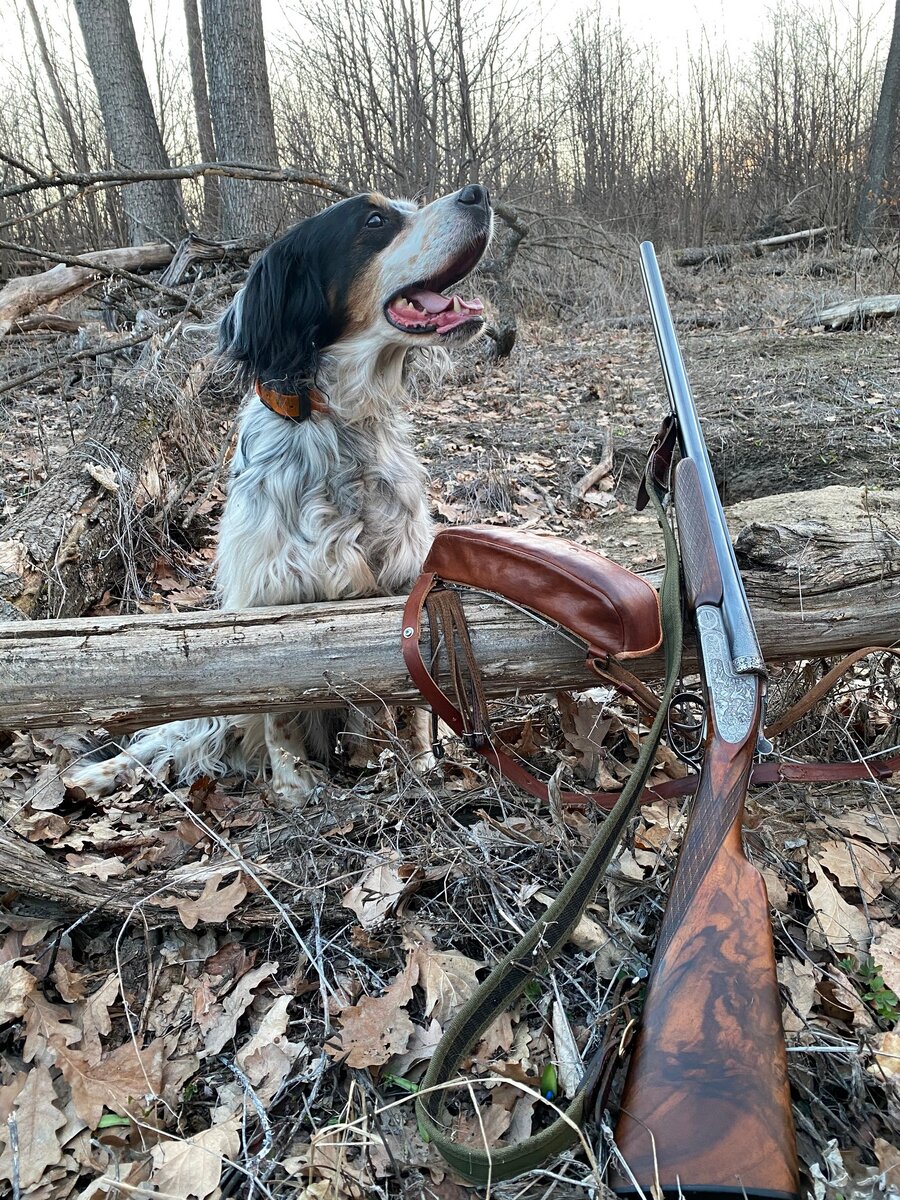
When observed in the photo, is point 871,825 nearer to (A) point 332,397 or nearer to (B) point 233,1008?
(B) point 233,1008

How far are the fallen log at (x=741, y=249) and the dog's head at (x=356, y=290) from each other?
12.6 meters

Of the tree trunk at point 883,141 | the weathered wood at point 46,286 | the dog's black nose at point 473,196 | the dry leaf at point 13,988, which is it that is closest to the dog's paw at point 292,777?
the dry leaf at point 13,988

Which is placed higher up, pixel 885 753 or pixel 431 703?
pixel 431 703

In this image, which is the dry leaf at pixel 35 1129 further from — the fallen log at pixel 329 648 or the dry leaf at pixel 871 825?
the dry leaf at pixel 871 825

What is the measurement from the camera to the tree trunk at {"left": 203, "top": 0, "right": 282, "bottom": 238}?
8.30m

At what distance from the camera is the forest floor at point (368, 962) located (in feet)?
4.92

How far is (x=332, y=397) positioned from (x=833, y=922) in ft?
8.02

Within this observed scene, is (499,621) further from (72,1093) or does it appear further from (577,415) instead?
(577,415)

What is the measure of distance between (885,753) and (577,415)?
5.10 metres

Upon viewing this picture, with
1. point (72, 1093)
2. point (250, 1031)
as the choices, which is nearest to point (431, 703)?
point (250, 1031)

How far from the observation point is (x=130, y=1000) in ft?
6.29

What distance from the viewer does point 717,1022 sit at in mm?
1183

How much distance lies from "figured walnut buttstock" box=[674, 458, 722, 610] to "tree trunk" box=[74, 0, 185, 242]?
359 inches

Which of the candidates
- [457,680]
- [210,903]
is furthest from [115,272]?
[210,903]
